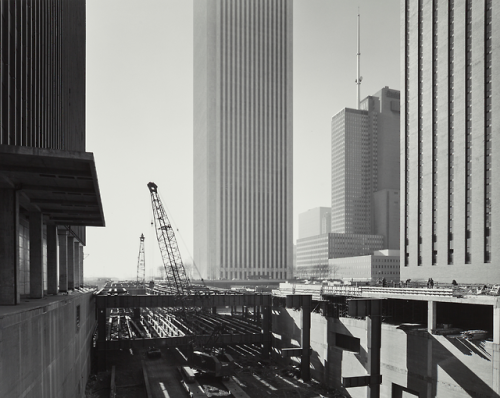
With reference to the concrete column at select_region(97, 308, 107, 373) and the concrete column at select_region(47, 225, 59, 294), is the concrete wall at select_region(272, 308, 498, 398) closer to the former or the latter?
the concrete column at select_region(97, 308, 107, 373)

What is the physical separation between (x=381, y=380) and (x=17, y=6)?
45.4 m

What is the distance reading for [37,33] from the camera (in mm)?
37188

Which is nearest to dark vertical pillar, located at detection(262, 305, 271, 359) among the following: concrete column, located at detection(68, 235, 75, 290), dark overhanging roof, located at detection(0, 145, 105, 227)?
concrete column, located at detection(68, 235, 75, 290)

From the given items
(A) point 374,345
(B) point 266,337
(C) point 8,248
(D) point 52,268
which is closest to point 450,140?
(B) point 266,337

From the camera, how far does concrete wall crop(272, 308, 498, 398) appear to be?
3972 cm

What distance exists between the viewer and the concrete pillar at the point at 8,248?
98.6 ft

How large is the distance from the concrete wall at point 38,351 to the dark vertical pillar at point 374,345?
27791mm

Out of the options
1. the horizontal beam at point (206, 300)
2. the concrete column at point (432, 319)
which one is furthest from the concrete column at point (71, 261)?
the concrete column at point (432, 319)

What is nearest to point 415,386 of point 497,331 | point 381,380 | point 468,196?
point 381,380

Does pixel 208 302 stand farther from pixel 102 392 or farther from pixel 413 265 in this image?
pixel 413 265

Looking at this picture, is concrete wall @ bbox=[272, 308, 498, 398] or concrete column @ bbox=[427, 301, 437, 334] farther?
concrete column @ bbox=[427, 301, 437, 334]

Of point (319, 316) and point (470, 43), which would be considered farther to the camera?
point (470, 43)

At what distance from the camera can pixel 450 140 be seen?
3211 inches

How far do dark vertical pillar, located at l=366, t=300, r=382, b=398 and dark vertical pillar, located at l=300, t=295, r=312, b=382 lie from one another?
493 inches
